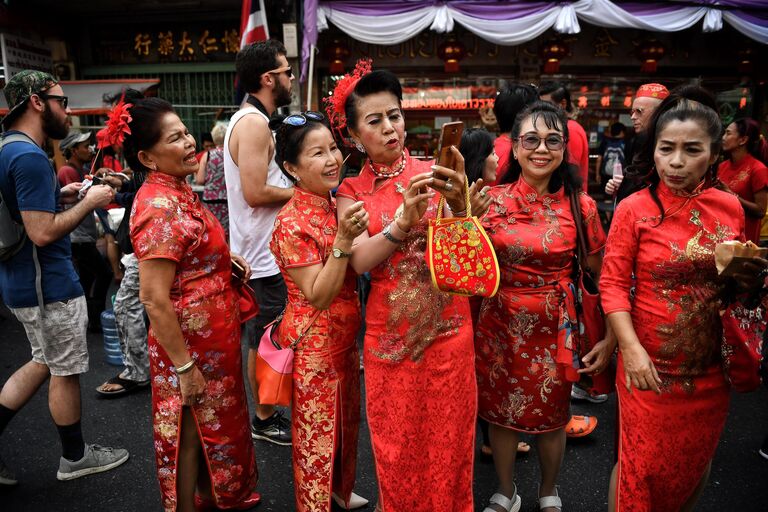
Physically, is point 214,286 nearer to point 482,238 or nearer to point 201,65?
point 482,238

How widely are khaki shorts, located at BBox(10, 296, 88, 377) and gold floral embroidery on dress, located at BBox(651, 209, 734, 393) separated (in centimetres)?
266

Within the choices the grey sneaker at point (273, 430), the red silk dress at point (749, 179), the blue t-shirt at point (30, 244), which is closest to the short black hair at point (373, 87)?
the blue t-shirt at point (30, 244)

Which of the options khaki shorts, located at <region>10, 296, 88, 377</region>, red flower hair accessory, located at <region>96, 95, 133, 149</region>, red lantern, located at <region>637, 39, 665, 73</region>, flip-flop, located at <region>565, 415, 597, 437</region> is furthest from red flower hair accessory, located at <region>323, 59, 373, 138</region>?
red lantern, located at <region>637, 39, 665, 73</region>

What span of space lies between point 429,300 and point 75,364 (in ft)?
6.37

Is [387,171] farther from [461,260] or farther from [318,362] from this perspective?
[318,362]

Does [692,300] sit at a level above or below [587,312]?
above

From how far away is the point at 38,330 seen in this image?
2.60 meters

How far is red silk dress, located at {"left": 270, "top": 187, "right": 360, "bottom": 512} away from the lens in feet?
6.40

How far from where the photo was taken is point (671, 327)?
183cm

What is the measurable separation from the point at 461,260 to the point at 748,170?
12.3 feet

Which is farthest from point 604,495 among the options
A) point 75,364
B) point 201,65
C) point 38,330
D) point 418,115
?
point 201,65

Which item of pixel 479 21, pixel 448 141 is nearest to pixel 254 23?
pixel 479 21

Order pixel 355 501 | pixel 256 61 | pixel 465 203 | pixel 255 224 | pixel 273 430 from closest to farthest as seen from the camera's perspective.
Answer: pixel 465 203, pixel 355 501, pixel 256 61, pixel 255 224, pixel 273 430

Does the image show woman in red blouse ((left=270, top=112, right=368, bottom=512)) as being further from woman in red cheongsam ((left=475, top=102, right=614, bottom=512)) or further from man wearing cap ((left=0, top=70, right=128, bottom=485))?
man wearing cap ((left=0, top=70, right=128, bottom=485))
